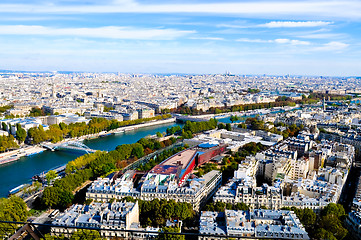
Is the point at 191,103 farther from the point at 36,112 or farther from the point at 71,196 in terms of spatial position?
the point at 71,196

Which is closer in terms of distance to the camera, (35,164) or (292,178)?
(292,178)

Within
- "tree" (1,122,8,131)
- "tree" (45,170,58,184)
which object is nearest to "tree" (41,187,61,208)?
"tree" (45,170,58,184)

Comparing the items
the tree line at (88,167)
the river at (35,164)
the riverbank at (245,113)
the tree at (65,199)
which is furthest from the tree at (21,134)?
the riverbank at (245,113)

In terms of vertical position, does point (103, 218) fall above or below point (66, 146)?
above

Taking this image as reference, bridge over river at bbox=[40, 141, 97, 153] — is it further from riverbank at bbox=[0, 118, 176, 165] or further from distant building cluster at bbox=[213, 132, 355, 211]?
distant building cluster at bbox=[213, 132, 355, 211]

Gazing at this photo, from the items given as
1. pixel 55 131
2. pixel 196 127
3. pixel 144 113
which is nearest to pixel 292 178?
pixel 196 127

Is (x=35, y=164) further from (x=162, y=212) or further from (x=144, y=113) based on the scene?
(x=144, y=113)

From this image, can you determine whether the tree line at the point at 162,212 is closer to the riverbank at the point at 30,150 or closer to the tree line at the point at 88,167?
the tree line at the point at 88,167

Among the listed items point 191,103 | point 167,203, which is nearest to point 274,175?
point 167,203

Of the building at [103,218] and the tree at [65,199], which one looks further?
the tree at [65,199]

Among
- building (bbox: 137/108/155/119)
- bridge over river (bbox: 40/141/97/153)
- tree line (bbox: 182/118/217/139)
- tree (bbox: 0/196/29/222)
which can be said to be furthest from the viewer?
building (bbox: 137/108/155/119)

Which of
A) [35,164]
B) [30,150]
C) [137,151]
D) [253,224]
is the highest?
[253,224]
